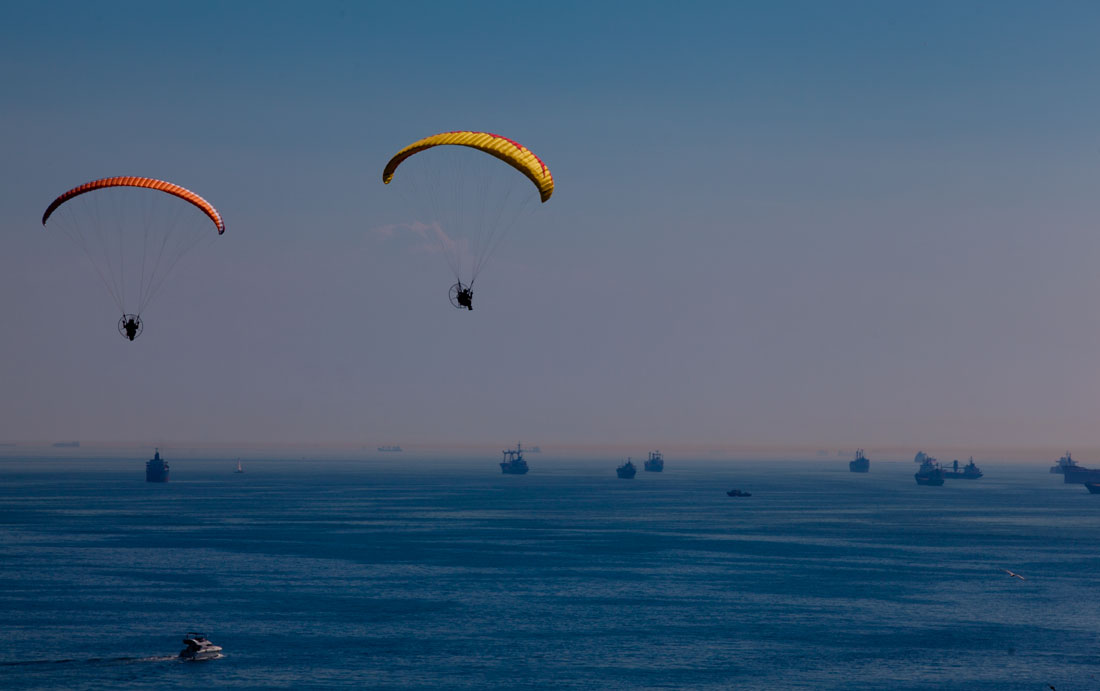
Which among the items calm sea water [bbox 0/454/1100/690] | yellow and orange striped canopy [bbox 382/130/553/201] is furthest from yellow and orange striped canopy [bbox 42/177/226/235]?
calm sea water [bbox 0/454/1100/690]

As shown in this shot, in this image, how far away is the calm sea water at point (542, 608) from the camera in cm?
6444

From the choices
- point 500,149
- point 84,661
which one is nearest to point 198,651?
point 84,661

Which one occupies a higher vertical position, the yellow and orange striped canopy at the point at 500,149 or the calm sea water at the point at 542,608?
the yellow and orange striped canopy at the point at 500,149

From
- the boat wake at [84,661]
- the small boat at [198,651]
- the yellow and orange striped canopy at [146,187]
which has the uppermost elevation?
the yellow and orange striped canopy at [146,187]

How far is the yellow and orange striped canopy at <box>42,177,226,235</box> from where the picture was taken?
50.5 m

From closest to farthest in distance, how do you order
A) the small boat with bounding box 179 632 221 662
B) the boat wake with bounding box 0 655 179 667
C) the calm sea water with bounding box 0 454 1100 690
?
1. the boat wake with bounding box 0 655 179 667
2. the calm sea water with bounding box 0 454 1100 690
3. the small boat with bounding box 179 632 221 662

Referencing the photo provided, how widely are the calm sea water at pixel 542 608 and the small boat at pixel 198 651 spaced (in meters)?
1.23

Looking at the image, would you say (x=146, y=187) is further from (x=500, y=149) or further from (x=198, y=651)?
(x=198, y=651)

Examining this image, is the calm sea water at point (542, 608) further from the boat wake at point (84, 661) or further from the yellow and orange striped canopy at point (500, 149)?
the yellow and orange striped canopy at point (500, 149)

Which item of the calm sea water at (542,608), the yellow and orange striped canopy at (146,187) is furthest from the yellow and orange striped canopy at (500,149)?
the calm sea water at (542,608)

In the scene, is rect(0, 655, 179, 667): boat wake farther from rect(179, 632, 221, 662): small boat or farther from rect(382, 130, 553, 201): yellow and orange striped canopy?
rect(382, 130, 553, 201): yellow and orange striped canopy

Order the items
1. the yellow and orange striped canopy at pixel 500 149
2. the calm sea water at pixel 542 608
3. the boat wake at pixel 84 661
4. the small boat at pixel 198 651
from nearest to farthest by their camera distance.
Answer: the yellow and orange striped canopy at pixel 500 149 → the boat wake at pixel 84 661 → the calm sea water at pixel 542 608 → the small boat at pixel 198 651

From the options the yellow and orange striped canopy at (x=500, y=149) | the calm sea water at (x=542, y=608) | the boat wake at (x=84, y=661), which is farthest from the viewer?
the calm sea water at (x=542, y=608)

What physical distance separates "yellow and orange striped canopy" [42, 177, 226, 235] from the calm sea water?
86.9 feet
